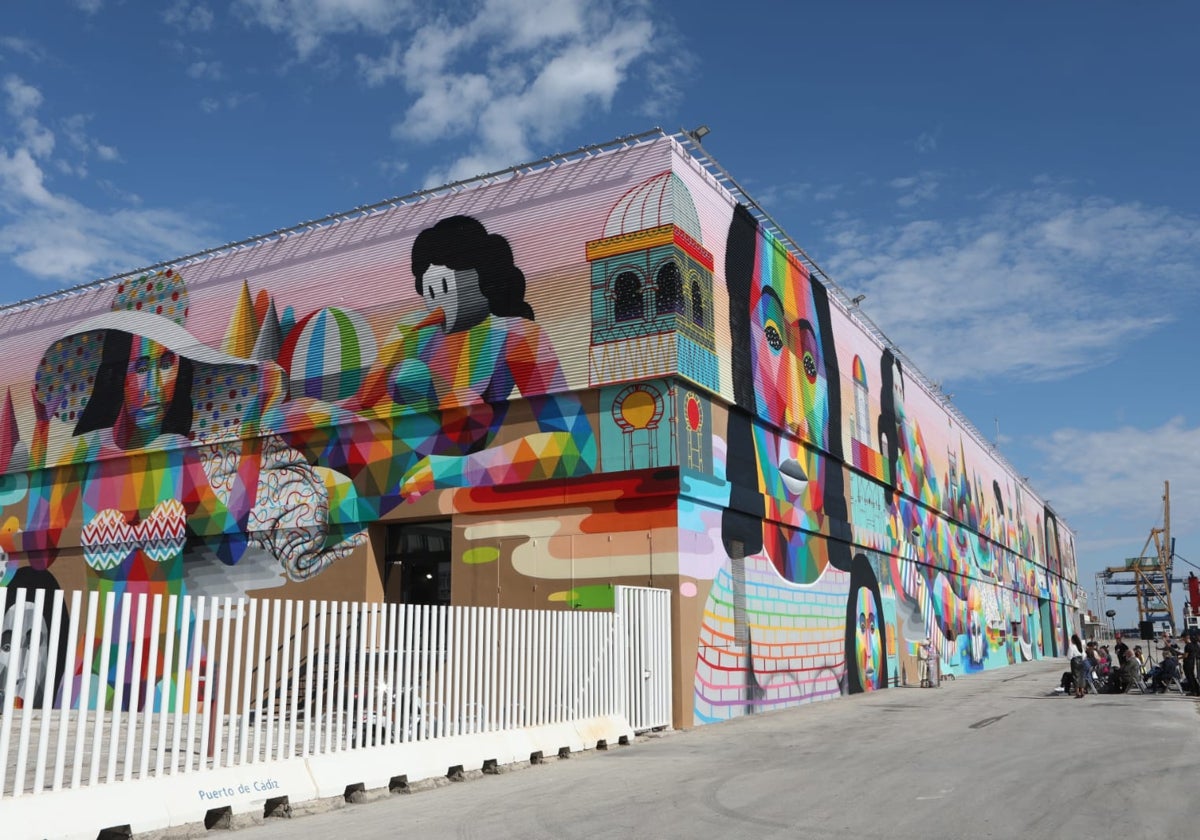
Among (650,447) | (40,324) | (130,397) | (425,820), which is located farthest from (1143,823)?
(40,324)

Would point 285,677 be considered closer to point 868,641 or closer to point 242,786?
point 242,786

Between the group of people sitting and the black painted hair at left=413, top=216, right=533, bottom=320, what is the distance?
18.5 metres

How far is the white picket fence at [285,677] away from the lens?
30.2ft

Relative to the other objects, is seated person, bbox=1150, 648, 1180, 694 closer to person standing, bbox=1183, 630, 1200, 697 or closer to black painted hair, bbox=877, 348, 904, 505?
person standing, bbox=1183, 630, 1200, 697

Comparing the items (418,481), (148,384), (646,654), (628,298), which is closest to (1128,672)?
(646,654)

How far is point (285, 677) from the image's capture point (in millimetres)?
10961

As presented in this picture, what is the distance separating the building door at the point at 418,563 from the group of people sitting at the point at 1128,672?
1766 cm

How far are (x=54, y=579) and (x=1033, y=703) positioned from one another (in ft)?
100

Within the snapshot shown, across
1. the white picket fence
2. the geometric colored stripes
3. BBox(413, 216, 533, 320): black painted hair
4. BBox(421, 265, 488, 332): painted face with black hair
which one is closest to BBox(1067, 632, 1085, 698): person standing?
the geometric colored stripes

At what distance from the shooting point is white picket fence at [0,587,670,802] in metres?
9.21

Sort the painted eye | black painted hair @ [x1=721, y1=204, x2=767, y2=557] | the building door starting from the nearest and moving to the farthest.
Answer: black painted hair @ [x1=721, y1=204, x2=767, y2=557] → the building door → the painted eye

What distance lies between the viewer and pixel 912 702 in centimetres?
2648

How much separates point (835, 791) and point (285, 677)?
20.8 feet

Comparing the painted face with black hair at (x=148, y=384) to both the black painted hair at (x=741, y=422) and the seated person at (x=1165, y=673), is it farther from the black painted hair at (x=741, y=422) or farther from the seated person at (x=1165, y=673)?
the seated person at (x=1165, y=673)
